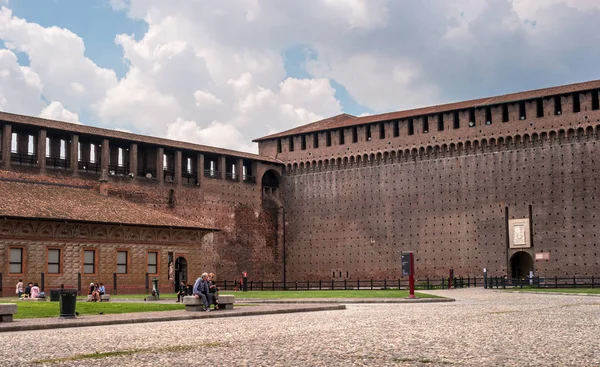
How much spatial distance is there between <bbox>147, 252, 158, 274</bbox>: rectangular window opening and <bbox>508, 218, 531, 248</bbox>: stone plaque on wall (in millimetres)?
20820

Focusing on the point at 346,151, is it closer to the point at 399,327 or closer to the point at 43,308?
the point at 43,308

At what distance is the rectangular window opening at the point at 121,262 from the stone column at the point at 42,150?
8.23 metres

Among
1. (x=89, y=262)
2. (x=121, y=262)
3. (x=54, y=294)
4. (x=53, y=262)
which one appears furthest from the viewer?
(x=121, y=262)

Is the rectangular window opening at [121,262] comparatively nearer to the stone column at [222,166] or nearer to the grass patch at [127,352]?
the stone column at [222,166]

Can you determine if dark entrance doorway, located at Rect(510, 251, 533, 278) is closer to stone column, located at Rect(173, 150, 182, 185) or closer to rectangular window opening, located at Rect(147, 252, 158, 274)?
stone column, located at Rect(173, 150, 182, 185)

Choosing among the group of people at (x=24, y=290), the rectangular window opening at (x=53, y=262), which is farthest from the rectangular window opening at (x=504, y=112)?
the group of people at (x=24, y=290)

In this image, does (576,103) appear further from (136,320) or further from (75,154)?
(136,320)

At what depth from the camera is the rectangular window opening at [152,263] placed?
1499 inches

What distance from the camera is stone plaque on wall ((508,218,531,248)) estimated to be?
148ft

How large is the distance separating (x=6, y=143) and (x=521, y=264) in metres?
31.9

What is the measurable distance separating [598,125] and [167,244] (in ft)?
80.5

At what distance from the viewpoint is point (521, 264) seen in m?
50.3

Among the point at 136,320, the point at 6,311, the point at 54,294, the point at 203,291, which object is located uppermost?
the point at 203,291

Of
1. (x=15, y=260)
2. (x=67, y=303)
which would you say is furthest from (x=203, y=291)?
(x=15, y=260)
